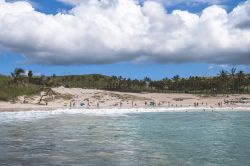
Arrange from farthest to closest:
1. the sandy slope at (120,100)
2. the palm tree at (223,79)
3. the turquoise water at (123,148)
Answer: the palm tree at (223,79)
the sandy slope at (120,100)
the turquoise water at (123,148)

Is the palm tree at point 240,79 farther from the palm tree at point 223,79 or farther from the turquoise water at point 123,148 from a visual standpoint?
the turquoise water at point 123,148

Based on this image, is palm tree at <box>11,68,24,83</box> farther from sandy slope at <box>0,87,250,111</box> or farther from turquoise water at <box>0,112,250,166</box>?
turquoise water at <box>0,112,250,166</box>

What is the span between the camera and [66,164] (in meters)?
26.9

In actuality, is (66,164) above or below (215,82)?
below

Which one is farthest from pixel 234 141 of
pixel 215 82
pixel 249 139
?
pixel 215 82

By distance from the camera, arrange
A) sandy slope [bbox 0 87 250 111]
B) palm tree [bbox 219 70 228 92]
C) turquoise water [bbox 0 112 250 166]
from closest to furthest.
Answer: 1. turquoise water [bbox 0 112 250 166]
2. sandy slope [bbox 0 87 250 111]
3. palm tree [bbox 219 70 228 92]

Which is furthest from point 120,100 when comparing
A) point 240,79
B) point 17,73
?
point 240,79

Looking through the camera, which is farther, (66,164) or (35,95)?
(35,95)

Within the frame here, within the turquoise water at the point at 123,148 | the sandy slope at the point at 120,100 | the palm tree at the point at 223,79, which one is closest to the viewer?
the turquoise water at the point at 123,148

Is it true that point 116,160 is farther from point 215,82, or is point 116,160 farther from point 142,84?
point 142,84

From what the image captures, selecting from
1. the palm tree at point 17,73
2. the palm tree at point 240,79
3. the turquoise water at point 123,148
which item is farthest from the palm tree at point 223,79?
the turquoise water at point 123,148

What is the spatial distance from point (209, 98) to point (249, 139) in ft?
335

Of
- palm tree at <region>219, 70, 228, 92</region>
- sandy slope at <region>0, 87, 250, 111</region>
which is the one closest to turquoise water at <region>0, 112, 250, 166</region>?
sandy slope at <region>0, 87, 250, 111</region>

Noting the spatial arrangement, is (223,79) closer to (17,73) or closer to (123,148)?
(17,73)
